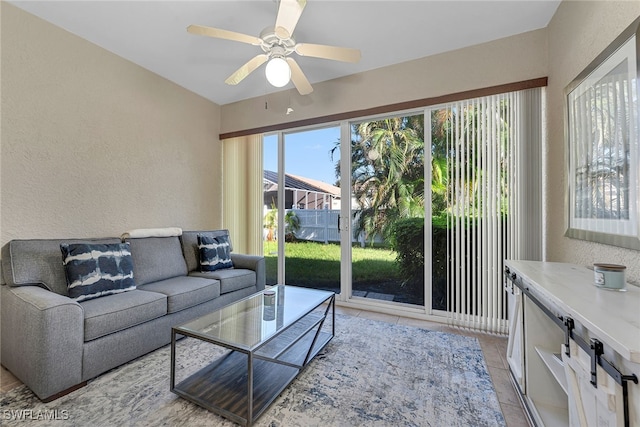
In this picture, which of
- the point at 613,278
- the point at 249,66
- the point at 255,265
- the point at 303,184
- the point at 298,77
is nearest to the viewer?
the point at 613,278

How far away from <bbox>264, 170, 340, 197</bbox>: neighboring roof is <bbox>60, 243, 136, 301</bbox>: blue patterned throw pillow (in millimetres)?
2048

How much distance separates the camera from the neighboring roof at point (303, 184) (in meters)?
3.44

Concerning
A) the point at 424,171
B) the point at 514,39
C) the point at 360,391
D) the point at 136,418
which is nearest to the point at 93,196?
the point at 136,418

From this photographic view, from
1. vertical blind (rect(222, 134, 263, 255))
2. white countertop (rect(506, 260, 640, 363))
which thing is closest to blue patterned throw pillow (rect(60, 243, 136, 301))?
vertical blind (rect(222, 134, 263, 255))

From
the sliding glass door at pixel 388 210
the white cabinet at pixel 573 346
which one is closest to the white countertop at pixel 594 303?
the white cabinet at pixel 573 346

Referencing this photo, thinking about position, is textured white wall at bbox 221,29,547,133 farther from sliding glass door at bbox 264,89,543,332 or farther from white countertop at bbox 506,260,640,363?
white countertop at bbox 506,260,640,363

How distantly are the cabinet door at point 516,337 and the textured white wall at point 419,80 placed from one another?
6.44 ft

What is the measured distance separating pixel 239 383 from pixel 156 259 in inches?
65.2

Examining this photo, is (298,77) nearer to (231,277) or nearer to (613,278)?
(231,277)

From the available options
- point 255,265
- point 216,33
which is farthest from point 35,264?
point 216,33

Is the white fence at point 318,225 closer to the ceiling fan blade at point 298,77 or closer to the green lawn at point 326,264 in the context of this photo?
the green lawn at point 326,264

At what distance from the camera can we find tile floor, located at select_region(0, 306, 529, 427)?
5.03 feet

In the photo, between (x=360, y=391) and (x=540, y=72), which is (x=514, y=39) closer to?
(x=540, y=72)

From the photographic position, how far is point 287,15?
172 centimetres
